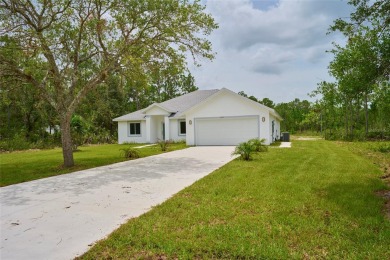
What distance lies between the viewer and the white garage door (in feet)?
68.6

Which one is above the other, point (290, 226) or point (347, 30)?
point (347, 30)

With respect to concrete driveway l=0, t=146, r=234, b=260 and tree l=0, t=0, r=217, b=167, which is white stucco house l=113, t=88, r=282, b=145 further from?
concrete driveway l=0, t=146, r=234, b=260

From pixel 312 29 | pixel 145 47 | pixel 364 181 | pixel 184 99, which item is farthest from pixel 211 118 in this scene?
pixel 364 181

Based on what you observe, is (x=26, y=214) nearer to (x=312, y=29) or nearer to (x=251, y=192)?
(x=251, y=192)

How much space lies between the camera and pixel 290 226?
4.43 meters

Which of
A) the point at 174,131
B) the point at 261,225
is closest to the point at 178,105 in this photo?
the point at 174,131

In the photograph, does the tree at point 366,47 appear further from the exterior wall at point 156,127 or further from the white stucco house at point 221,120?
the exterior wall at point 156,127

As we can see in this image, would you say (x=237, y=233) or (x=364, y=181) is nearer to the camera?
(x=237, y=233)

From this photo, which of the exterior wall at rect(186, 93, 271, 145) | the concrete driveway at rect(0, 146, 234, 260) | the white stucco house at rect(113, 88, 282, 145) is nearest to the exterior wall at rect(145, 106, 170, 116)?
the white stucco house at rect(113, 88, 282, 145)

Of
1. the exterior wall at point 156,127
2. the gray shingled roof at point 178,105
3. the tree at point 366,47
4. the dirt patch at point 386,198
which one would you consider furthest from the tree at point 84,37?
the exterior wall at point 156,127

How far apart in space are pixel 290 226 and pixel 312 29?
7092mm

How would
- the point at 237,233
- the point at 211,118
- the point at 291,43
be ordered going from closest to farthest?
the point at 237,233, the point at 291,43, the point at 211,118

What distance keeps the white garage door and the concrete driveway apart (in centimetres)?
1160

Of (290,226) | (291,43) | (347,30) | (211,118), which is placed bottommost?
(290,226)
